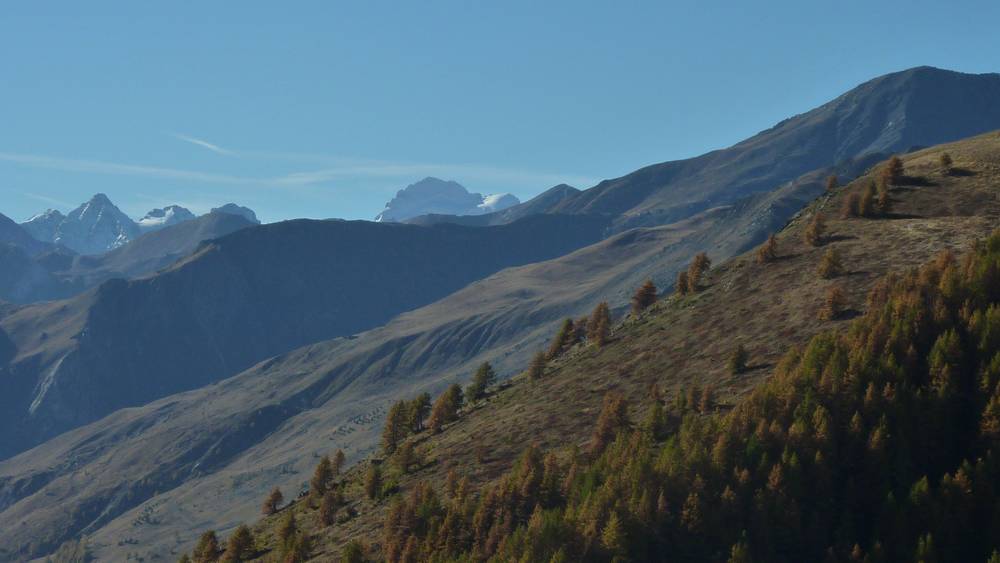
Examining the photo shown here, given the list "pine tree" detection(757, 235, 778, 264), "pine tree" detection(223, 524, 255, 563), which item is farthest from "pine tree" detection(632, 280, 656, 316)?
"pine tree" detection(223, 524, 255, 563)

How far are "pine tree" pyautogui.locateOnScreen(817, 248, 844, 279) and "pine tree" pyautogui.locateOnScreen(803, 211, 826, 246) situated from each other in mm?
11504

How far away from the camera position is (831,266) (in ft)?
313

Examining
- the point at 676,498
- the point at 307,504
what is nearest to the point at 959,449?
the point at 676,498

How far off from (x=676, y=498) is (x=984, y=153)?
75.6 metres

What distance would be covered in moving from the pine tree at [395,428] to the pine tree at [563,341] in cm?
2091

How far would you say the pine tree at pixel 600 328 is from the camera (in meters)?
120

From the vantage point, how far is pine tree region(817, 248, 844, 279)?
95188mm

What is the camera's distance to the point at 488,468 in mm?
92188

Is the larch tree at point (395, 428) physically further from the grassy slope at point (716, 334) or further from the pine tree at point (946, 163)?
the pine tree at point (946, 163)

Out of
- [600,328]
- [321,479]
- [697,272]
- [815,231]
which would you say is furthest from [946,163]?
[321,479]

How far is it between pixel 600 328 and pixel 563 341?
51.2 ft

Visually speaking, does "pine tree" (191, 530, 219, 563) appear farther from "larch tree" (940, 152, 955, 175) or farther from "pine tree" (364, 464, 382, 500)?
"larch tree" (940, 152, 955, 175)

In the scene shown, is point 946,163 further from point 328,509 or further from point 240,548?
point 240,548

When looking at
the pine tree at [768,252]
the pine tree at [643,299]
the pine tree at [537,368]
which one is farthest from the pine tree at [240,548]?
the pine tree at [768,252]
